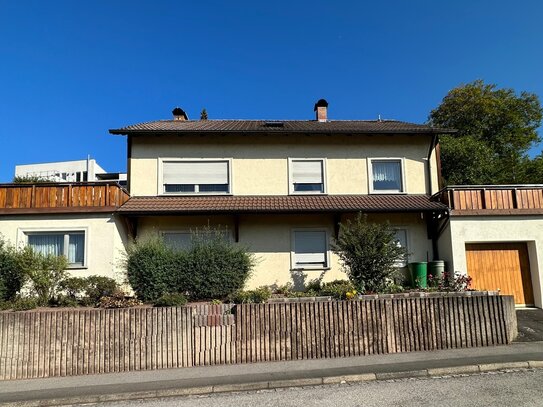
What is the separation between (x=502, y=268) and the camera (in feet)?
41.7

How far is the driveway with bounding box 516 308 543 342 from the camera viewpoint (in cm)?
912

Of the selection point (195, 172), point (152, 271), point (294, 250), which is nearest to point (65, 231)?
point (152, 271)

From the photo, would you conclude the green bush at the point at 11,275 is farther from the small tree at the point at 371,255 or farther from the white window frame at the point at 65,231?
the small tree at the point at 371,255

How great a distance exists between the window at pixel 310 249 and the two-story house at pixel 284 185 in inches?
1.4

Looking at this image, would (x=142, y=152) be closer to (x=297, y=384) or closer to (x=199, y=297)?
(x=199, y=297)

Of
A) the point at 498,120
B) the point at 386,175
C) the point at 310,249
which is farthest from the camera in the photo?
the point at 498,120

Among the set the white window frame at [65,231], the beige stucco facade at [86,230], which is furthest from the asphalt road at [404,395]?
the white window frame at [65,231]

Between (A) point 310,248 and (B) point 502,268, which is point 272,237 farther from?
(B) point 502,268

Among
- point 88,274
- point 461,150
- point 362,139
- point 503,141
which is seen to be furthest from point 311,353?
point 503,141

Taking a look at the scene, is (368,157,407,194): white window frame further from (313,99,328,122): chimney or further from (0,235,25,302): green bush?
(0,235,25,302): green bush

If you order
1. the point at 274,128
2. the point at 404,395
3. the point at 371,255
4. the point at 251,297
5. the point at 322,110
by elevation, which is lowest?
the point at 404,395

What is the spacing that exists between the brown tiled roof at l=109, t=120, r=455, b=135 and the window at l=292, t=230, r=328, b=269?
3687 millimetres

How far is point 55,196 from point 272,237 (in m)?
6.98

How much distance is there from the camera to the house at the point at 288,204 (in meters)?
12.1
